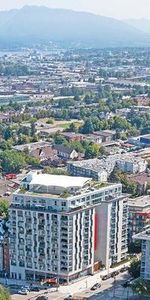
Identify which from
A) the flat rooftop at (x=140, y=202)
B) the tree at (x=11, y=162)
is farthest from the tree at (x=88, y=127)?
the flat rooftop at (x=140, y=202)

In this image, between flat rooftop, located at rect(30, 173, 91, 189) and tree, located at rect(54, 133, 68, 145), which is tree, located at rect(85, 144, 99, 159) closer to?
tree, located at rect(54, 133, 68, 145)

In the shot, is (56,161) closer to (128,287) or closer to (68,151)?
(68,151)

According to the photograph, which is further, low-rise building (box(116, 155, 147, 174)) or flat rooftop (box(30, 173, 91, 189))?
low-rise building (box(116, 155, 147, 174))

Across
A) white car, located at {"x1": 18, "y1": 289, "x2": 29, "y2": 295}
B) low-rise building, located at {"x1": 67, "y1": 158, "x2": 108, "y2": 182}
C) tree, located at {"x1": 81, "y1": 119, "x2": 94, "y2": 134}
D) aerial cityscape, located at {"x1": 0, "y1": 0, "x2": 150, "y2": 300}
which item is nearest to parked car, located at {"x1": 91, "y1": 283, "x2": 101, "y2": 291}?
aerial cityscape, located at {"x1": 0, "y1": 0, "x2": 150, "y2": 300}

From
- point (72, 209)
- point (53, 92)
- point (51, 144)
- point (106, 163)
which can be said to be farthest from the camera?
point (53, 92)

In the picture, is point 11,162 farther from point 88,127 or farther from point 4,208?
point 88,127

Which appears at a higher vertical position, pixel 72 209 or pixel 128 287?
pixel 72 209

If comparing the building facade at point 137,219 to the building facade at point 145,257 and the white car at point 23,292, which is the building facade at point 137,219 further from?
the white car at point 23,292

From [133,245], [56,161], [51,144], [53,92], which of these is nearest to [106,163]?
[56,161]
